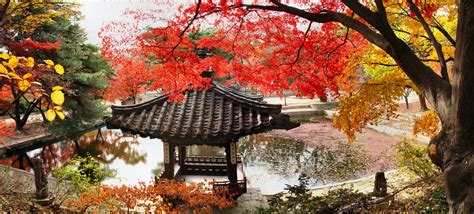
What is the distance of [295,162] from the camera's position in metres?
15.0

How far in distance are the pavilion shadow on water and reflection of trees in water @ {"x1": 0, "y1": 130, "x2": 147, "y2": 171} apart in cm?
918

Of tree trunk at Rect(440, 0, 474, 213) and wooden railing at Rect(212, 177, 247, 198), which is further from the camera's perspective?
wooden railing at Rect(212, 177, 247, 198)

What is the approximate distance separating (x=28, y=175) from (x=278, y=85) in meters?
7.65

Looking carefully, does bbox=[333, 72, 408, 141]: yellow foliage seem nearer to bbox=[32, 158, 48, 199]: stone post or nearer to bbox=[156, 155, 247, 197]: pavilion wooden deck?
bbox=[156, 155, 247, 197]: pavilion wooden deck

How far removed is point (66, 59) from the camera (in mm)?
16875

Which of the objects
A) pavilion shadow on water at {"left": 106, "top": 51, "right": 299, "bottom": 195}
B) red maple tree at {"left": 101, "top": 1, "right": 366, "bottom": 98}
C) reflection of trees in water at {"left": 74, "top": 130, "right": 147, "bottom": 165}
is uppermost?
red maple tree at {"left": 101, "top": 1, "right": 366, "bottom": 98}

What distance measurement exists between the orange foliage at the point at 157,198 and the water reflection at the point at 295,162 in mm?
4493

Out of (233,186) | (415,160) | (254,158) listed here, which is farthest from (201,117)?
(254,158)

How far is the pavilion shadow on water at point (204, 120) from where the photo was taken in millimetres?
7129

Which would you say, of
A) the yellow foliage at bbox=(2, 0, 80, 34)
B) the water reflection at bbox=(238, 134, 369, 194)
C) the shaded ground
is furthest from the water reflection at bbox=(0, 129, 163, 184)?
the shaded ground

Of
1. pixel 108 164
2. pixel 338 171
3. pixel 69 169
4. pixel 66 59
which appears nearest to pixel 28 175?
pixel 69 169

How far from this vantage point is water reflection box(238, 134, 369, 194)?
41.8 feet

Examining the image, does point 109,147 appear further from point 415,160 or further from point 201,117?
point 415,160

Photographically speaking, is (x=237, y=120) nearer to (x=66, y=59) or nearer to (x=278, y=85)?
(x=278, y=85)
